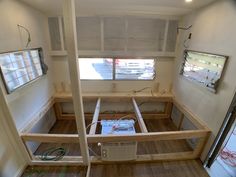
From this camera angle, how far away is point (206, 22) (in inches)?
81.6

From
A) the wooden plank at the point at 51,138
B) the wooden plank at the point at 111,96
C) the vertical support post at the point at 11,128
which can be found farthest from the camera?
the wooden plank at the point at 111,96

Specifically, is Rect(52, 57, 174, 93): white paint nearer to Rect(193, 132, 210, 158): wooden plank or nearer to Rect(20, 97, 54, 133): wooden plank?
Rect(20, 97, 54, 133): wooden plank

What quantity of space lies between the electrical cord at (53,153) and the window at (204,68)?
254 cm

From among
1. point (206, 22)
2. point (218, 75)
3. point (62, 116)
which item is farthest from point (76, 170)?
point (206, 22)

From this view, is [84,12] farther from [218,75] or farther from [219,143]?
[219,143]

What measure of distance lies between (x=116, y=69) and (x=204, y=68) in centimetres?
170

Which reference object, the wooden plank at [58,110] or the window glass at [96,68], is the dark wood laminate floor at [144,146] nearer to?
the wooden plank at [58,110]

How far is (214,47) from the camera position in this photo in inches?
75.2

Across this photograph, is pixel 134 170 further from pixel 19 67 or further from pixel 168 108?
pixel 19 67

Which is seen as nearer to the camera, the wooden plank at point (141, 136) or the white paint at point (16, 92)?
the white paint at point (16, 92)

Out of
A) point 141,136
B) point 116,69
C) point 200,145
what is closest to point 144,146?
point 141,136

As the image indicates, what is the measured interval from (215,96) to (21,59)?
2.87 metres

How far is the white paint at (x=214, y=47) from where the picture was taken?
65.5 inches

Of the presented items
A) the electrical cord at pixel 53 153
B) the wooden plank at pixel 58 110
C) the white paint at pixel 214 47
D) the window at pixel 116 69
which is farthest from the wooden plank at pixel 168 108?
the wooden plank at pixel 58 110
